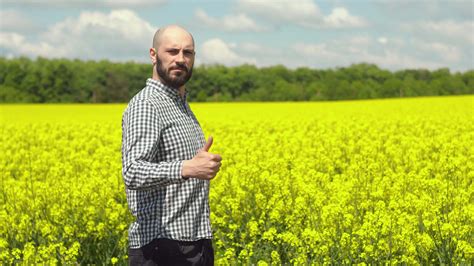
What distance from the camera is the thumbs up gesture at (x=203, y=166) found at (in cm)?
276

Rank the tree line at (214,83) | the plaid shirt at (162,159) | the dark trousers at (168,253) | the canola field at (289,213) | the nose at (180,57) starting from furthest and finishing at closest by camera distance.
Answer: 1. the tree line at (214,83)
2. the canola field at (289,213)
3. the dark trousers at (168,253)
4. the nose at (180,57)
5. the plaid shirt at (162,159)

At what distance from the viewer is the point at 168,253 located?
3.20 m

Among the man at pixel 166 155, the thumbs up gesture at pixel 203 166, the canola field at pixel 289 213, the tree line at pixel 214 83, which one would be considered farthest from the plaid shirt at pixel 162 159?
the tree line at pixel 214 83

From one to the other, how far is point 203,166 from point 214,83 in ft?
205

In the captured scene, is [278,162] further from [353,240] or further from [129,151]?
[129,151]

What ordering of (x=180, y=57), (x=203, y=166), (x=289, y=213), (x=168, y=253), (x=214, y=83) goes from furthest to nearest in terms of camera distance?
(x=214, y=83)
(x=289, y=213)
(x=168, y=253)
(x=180, y=57)
(x=203, y=166)

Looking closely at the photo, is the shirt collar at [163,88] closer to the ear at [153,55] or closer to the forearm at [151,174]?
the ear at [153,55]

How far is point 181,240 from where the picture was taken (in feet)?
10.5

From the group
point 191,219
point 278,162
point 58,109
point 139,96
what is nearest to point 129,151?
point 139,96

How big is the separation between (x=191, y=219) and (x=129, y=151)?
504mm

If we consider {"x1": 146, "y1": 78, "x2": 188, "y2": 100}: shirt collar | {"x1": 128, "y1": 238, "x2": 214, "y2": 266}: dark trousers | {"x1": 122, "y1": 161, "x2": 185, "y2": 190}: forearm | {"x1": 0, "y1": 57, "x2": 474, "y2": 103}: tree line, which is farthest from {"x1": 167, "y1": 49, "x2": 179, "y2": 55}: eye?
{"x1": 0, "y1": 57, "x2": 474, "y2": 103}: tree line

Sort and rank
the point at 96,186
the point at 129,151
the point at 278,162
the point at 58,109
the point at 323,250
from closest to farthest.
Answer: the point at 129,151 < the point at 323,250 < the point at 96,186 < the point at 278,162 < the point at 58,109

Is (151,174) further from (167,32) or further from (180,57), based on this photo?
(167,32)

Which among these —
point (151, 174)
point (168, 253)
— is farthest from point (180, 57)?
point (168, 253)
